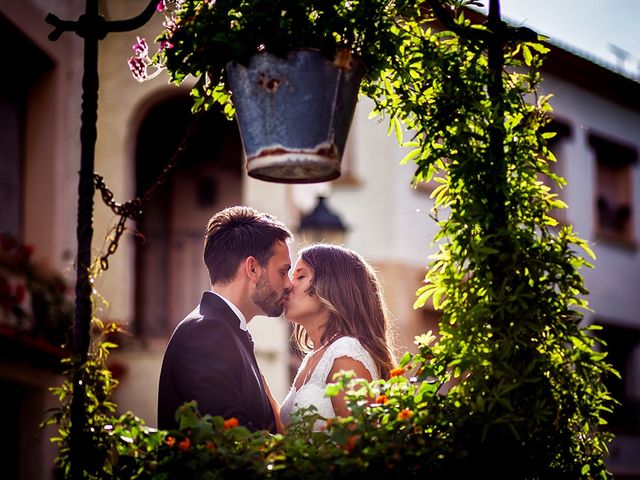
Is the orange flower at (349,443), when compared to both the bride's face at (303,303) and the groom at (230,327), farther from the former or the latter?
the bride's face at (303,303)

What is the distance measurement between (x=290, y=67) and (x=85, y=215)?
2.88ft

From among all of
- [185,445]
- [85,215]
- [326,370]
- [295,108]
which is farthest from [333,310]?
[185,445]

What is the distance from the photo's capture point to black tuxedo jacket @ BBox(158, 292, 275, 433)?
441cm

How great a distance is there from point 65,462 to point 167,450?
0.49 meters

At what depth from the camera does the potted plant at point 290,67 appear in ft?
12.7

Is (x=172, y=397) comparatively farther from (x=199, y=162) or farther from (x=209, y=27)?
(x=199, y=162)

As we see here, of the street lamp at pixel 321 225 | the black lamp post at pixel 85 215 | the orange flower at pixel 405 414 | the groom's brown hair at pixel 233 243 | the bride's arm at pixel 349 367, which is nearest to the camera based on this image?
the orange flower at pixel 405 414

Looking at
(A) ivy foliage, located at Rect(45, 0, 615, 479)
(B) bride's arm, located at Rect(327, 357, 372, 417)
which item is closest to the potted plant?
(A) ivy foliage, located at Rect(45, 0, 615, 479)

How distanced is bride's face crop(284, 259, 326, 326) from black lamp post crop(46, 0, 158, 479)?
1831mm

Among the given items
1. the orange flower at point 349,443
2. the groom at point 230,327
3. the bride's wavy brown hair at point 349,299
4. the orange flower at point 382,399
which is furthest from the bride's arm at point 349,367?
the orange flower at point 349,443

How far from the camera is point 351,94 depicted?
397cm

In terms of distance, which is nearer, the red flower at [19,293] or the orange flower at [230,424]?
the orange flower at [230,424]

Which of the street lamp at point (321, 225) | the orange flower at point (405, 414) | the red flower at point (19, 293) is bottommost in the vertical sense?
the orange flower at point (405, 414)

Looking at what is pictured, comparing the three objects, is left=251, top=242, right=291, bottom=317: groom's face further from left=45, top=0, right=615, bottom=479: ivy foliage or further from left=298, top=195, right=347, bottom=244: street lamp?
left=298, top=195, right=347, bottom=244: street lamp
